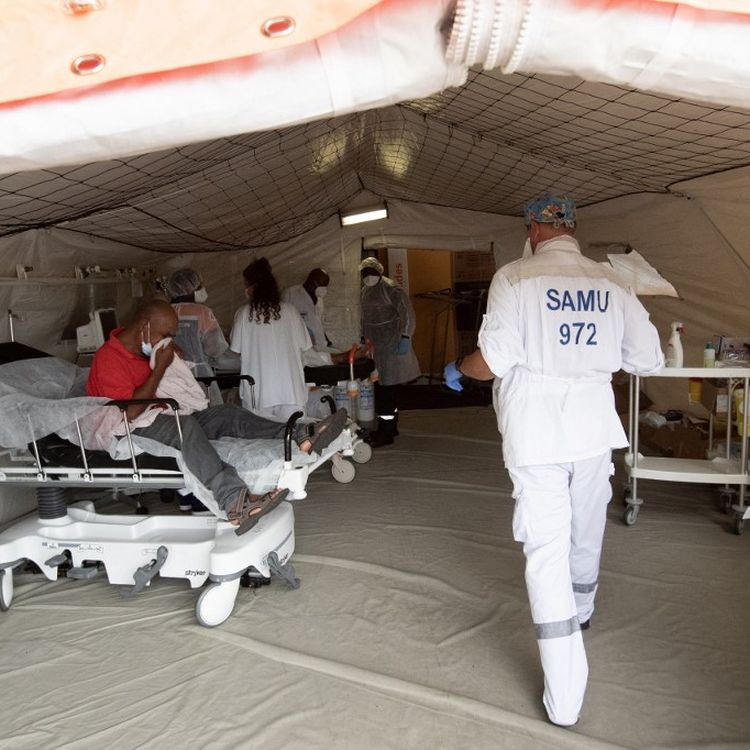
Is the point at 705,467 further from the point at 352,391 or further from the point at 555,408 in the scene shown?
the point at 352,391

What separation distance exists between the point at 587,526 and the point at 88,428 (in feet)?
7.23

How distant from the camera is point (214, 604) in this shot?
2.66m

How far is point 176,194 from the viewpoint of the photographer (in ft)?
12.4

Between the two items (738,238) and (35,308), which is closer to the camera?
(738,238)

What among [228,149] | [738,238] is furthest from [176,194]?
[738,238]

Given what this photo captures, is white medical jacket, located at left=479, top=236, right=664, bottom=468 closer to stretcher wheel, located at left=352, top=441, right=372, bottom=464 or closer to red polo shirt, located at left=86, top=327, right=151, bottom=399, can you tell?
red polo shirt, located at left=86, top=327, right=151, bottom=399

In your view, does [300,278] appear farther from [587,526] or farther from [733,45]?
[733,45]

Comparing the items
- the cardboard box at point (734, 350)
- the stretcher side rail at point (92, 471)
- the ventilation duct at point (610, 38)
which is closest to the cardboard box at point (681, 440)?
the cardboard box at point (734, 350)

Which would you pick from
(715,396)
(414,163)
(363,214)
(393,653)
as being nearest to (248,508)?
(393,653)

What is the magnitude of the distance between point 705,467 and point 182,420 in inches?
106

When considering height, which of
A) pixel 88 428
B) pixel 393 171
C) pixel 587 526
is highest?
pixel 393 171

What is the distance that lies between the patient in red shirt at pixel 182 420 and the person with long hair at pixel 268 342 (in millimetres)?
793

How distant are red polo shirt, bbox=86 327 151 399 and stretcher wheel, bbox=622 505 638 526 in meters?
2.56

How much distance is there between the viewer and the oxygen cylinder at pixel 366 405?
5.16m
